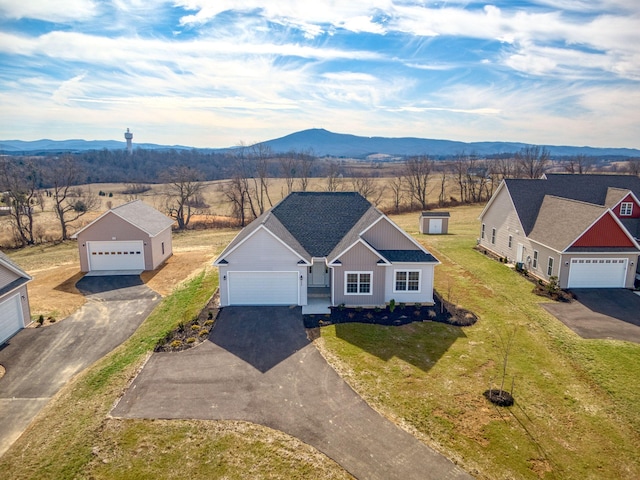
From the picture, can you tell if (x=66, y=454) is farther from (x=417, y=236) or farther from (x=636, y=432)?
(x=417, y=236)

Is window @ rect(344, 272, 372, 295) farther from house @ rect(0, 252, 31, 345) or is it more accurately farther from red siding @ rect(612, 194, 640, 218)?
red siding @ rect(612, 194, 640, 218)

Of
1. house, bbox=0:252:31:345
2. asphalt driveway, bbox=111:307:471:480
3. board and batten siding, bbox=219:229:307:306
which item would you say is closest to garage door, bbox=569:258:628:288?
board and batten siding, bbox=219:229:307:306

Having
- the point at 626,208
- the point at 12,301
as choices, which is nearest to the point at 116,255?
the point at 12,301

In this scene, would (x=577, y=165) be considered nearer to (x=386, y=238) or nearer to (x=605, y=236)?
(x=605, y=236)

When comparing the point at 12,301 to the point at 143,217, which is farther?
the point at 143,217

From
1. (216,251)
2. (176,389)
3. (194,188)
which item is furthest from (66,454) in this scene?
(194,188)
